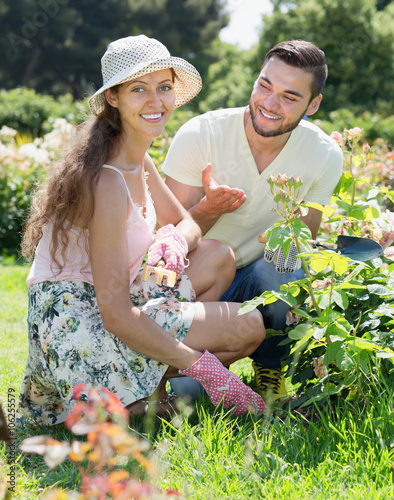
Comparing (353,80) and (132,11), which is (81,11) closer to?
(132,11)

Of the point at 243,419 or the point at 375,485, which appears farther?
the point at 243,419

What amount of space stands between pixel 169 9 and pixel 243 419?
3205 centimetres

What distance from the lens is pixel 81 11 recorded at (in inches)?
1230

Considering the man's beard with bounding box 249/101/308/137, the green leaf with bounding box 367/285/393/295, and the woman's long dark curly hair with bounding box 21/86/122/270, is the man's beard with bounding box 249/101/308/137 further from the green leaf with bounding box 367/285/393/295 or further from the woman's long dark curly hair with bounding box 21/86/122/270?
the green leaf with bounding box 367/285/393/295

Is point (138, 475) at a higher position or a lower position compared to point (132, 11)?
lower

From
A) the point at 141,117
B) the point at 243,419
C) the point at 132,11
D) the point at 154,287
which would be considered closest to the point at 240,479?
the point at 243,419

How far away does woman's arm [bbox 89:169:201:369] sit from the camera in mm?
2074

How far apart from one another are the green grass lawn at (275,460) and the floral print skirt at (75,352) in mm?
165

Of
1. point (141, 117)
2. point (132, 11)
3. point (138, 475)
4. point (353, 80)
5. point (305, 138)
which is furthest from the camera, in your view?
point (132, 11)

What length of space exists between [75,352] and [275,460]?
0.78 meters

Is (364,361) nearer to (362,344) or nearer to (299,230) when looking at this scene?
(362,344)

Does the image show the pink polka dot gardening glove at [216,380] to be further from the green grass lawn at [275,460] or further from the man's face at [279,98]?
the man's face at [279,98]

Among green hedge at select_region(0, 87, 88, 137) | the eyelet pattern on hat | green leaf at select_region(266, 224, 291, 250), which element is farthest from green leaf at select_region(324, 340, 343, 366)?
green hedge at select_region(0, 87, 88, 137)

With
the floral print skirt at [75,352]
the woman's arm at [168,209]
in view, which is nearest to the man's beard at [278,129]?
the woman's arm at [168,209]
